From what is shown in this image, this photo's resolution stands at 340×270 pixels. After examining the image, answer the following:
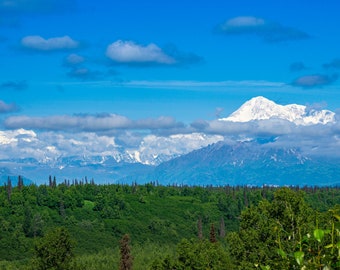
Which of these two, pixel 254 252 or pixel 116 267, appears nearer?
pixel 254 252

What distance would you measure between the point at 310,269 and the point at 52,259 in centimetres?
9997

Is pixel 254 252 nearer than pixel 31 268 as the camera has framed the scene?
Yes

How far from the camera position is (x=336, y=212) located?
9.27 metres

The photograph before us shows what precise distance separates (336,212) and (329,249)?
0.67 meters

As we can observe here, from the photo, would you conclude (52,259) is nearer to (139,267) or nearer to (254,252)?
(254,252)

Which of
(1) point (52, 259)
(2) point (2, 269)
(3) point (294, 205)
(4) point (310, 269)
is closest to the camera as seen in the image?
(4) point (310, 269)

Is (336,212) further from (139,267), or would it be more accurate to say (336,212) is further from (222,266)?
(139,267)

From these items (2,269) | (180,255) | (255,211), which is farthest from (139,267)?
(255,211)

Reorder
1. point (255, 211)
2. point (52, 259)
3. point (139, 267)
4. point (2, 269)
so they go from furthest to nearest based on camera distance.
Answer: point (139, 267) → point (2, 269) → point (52, 259) → point (255, 211)

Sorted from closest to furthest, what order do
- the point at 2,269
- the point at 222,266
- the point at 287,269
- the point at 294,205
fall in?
the point at 287,269 < the point at 294,205 < the point at 222,266 < the point at 2,269

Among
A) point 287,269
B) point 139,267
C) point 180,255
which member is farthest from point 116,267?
point 287,269

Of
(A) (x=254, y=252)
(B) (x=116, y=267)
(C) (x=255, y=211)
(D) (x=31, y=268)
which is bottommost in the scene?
(B) (x=116, y=267)

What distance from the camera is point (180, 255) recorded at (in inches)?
3664

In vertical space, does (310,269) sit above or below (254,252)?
above
